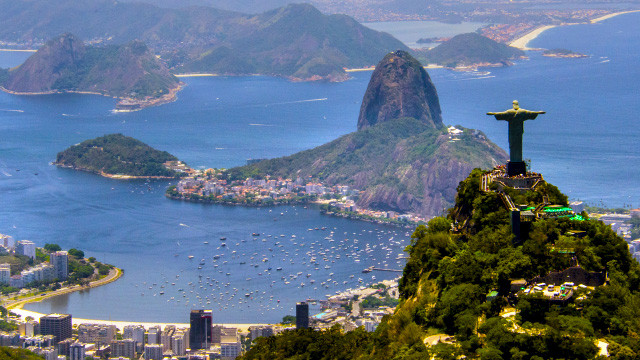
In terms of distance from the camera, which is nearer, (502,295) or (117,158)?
(502,295)

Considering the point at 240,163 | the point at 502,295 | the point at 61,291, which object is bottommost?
the point at 61,291

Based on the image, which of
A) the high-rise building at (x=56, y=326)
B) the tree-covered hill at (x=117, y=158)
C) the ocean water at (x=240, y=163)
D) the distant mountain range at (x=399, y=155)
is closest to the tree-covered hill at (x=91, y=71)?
the ocean water at (x=240, y=163)

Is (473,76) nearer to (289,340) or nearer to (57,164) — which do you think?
(57,164)

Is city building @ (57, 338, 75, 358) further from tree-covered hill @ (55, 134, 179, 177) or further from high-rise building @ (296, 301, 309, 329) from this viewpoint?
tree-covered hill @ (55, 134, 179, 177)

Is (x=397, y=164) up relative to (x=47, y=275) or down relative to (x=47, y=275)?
up

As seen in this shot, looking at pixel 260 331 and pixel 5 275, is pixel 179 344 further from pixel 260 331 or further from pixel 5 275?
pixel 5 275

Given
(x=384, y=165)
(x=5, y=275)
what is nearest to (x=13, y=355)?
(x=5, y=275)

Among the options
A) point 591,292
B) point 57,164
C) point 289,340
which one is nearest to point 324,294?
point 289,340

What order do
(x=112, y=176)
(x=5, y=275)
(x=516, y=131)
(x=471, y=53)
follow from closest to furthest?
(x=516, y=131)
(x=5, y=275)
(x=112, y=176)
(x=471, y=53)

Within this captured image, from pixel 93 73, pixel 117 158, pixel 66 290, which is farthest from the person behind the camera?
pixel 93 73
